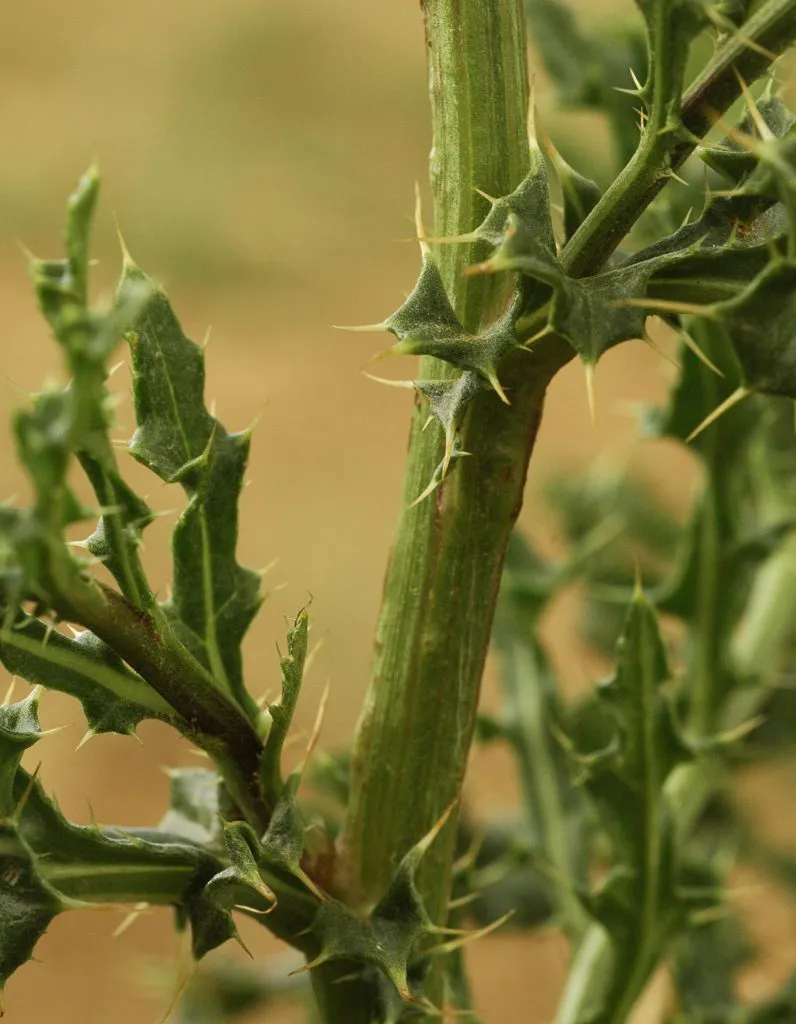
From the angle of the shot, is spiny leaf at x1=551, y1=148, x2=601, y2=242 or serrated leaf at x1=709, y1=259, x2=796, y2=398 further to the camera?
spiny leaf at x1=551, y1=148, x2=601, y2=242

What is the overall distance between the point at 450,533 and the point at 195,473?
0.16 m

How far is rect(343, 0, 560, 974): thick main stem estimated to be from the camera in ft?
2.44

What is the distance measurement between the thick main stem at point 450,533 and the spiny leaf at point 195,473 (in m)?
0.10

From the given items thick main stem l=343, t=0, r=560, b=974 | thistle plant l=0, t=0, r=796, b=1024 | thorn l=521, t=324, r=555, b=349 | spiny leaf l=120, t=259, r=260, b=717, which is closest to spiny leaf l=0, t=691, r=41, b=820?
thistle plant l=0, t=0, r=796, b=1024

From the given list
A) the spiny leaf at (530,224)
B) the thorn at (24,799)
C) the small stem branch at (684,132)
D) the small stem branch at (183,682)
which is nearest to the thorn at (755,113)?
the small stem branch at (684,132)

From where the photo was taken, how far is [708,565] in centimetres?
134

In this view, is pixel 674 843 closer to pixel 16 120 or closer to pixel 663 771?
pixel 663 771

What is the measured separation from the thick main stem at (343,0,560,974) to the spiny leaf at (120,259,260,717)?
0.10 m

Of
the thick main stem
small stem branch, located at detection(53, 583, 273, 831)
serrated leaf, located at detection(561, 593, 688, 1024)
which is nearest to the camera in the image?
small stem branch, located at detection(53, 583, 273, 831)

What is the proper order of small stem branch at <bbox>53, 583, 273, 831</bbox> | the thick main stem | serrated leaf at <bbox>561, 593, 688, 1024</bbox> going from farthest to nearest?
serrated leaf at <bbox>561, 593, 688, 1024</bbox>
the thick main stem
small stem branch at <bbox>53, 583, 273, 831</bbox>

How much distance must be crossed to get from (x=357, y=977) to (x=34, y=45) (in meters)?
5.39

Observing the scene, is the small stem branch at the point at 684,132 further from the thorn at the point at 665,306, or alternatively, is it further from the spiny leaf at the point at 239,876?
the spiny leaf at the point at 239,876

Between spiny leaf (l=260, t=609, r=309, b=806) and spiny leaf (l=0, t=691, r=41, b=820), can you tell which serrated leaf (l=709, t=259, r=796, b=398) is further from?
Answer: spiny leaf (l=0, t=691, r=41, b=820)

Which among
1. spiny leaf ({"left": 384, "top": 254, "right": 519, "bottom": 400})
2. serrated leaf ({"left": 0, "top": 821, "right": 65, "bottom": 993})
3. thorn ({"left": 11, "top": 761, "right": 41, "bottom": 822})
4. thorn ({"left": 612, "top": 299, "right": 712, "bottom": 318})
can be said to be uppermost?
thorn ({"left": 612, "top": 299, "right": 712, "bottom": 318})
